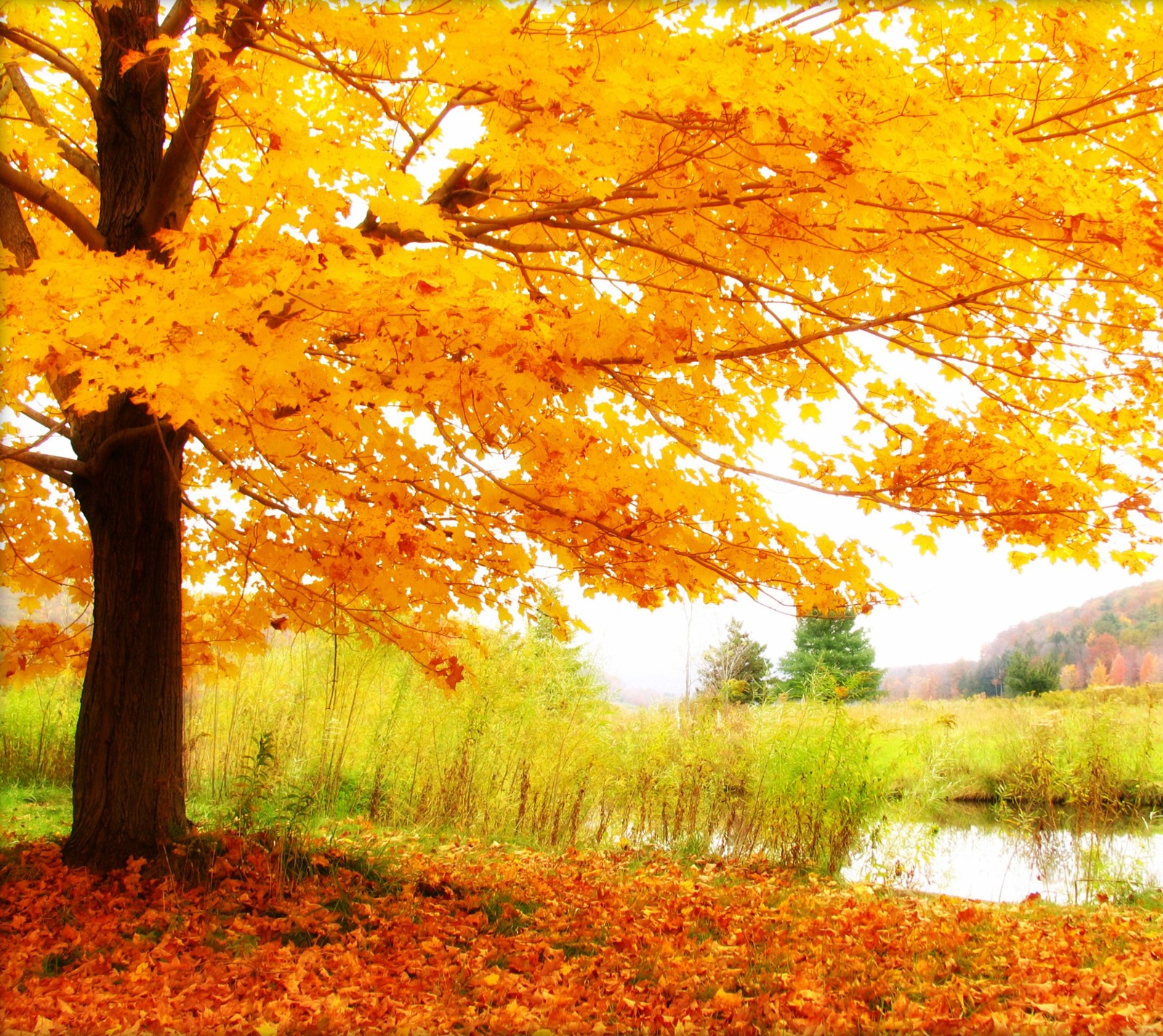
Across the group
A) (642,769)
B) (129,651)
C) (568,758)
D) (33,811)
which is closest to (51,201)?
(129,651)

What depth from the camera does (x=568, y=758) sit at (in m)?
6.71

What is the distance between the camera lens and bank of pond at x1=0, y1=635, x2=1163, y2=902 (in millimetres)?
6051

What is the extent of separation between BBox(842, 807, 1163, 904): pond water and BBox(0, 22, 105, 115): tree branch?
6511 millimetres

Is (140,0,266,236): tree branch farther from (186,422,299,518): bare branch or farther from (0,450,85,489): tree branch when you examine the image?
(0,450,85,489): tree branch

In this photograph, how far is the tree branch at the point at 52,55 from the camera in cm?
321

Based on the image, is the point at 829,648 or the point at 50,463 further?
the point at 829,648

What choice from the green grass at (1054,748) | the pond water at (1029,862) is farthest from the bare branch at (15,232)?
the pond water at (1029,862)

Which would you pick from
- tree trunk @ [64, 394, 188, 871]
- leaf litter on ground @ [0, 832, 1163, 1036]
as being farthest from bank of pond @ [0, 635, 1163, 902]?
tree trunk @ [64, 394, 188, 871]

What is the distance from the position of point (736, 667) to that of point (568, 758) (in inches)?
299

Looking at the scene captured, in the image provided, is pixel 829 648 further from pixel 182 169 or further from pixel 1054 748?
pixel 182 169

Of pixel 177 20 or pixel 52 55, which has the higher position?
pixel 177 20

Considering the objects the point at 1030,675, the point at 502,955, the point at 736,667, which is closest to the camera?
the point at 502,955

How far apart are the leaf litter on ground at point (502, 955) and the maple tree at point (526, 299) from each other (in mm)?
751

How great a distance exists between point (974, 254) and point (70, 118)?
200 inches
